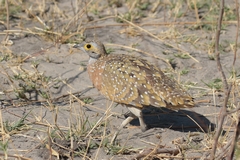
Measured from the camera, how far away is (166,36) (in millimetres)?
7266

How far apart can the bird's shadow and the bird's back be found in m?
0.41

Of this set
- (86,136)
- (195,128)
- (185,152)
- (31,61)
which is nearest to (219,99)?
→ (195,128)

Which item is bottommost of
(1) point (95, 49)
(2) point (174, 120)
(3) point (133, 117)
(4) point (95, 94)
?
(2) point (174, 120)

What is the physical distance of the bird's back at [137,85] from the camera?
16.2 ft

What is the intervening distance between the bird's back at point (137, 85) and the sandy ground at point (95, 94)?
0.26 meters

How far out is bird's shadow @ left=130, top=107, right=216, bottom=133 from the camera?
5320 millimetres

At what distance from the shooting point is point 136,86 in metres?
5.04

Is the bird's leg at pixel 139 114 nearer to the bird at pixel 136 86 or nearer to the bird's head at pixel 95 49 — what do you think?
the bird at pixel 136 86

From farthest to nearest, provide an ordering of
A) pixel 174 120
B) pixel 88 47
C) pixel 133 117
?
pixel 88 47
pixel 174 120
pixel 133 117

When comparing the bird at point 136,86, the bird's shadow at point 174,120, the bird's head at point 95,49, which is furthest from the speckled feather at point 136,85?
the bird's shadow at point 174,120

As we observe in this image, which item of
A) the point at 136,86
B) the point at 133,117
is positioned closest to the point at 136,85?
the point at 136,86

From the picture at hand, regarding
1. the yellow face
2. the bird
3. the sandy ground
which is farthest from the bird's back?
the yellow face

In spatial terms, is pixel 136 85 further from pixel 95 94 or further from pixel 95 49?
pixel 95 94

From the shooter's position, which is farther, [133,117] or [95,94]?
[95,94]
